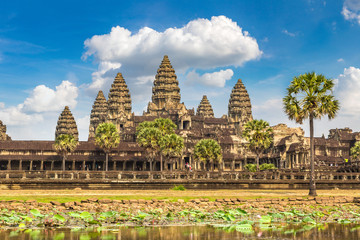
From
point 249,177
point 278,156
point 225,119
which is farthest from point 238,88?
point 249,177

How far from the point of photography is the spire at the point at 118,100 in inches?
6571

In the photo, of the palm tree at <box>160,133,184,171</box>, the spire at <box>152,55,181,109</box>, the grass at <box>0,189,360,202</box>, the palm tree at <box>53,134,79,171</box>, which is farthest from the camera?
the spire at <box>152,55,181,109</box>

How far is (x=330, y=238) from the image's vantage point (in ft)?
62.6

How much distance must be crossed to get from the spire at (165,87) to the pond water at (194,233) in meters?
145

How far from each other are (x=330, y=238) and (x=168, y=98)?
489 feet

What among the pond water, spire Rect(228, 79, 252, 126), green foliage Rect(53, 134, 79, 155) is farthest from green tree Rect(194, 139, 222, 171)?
spire Rect(228, 79, 252, 126)

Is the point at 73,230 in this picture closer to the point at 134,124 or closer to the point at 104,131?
the point at 104,131

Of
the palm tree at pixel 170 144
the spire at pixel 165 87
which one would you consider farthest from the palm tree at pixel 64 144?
the spire at pixel 165 87

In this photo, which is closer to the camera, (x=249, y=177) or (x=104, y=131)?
(x=249, y=177)

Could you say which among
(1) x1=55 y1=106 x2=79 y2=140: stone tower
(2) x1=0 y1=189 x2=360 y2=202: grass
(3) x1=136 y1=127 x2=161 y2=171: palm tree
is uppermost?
(1) x1=55 y1=106 x2=79 y2=140: stone tower

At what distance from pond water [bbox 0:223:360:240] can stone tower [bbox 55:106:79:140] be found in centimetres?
16263

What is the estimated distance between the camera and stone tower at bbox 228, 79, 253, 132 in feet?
598

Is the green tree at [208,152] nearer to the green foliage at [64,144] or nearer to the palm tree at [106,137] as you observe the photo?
the palm tree at [106,137]

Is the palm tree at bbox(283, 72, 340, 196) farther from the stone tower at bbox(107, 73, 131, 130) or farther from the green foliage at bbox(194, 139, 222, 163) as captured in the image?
the stone tower at bbox(107, 73, 131, 130)
